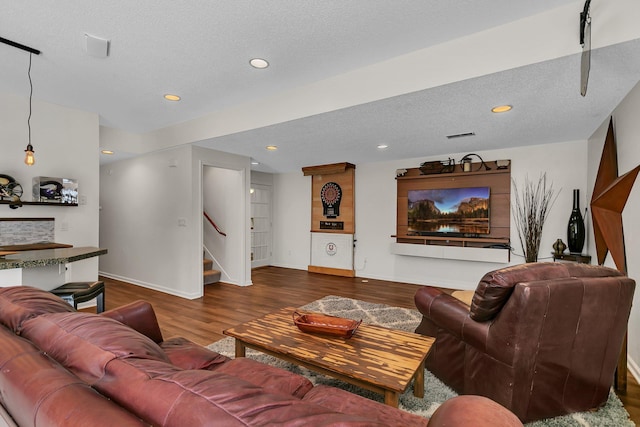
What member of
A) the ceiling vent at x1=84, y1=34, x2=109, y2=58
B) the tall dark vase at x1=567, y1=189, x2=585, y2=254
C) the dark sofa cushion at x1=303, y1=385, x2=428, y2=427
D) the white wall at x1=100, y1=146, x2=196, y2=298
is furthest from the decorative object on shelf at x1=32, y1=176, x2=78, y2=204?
the tall dark vase at x1=567, y1=189, x2=585, y2=254

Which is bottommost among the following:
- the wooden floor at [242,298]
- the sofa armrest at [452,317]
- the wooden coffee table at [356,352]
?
the wooden floor at [242,298]

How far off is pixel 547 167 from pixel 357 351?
4.31m

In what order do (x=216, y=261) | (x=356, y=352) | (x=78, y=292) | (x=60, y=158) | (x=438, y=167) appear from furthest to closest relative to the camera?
(x=216, y=261), (x=438, y=167), (x=60, y=158), (x=78, y=292), (x=356, y=352)

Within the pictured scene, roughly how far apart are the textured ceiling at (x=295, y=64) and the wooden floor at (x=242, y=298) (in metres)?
2.27

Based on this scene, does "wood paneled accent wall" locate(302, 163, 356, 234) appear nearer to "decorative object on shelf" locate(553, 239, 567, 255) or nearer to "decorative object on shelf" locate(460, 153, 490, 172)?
"decorative object on shelf" locate(460, 153, 490, 172)

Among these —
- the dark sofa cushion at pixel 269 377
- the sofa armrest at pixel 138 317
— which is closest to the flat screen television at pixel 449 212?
the dark sofa cushion at pixel 269 377

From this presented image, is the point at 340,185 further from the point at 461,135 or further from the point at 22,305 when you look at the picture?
the point at 22,305

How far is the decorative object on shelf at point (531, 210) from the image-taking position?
14.1ft

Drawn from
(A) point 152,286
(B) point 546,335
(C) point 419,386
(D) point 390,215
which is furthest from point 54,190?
(D) point 390,215

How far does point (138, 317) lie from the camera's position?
5.82ft

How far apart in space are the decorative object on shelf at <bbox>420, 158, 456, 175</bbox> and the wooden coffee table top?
374 cm

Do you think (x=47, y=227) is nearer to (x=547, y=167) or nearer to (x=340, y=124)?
(x=340, y=124)

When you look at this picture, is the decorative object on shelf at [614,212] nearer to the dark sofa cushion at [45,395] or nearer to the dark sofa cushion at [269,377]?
the dark sofa cushion at [269,377]

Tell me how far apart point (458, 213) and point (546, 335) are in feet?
11.8
